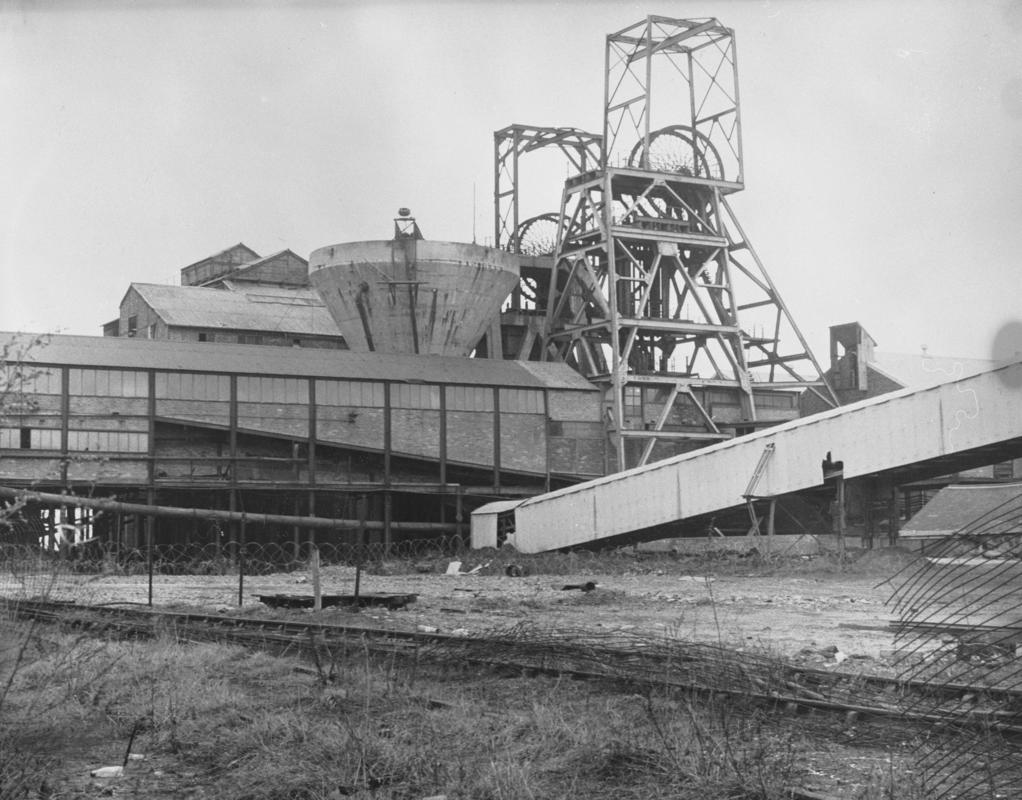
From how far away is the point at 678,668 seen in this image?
360 inches

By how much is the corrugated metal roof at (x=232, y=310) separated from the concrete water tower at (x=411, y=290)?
8789 millimetres

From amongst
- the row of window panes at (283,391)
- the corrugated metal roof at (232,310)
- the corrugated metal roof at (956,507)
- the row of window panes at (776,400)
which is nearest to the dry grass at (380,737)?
the corrugated metal roof at (956,507)

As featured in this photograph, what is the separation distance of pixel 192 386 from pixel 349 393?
478 centimetres

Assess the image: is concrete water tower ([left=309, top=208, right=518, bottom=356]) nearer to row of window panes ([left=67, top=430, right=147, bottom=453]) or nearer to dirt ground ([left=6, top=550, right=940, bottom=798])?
row of window panes ([left=67, top=430, right=147, bottom=453])

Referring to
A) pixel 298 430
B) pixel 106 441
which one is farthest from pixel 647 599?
pixel 106 441

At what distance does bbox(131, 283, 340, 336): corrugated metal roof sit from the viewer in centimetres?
5525

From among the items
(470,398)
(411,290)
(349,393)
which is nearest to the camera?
(349,393)

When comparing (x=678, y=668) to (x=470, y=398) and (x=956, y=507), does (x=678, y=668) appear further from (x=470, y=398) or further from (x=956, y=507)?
(x=470, y=398)

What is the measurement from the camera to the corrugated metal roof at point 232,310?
181ft

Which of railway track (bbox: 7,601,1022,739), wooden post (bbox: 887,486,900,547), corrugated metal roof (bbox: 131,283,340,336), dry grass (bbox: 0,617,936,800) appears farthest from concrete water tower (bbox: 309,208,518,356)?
dry grass (bbox: 0,617,936,800)

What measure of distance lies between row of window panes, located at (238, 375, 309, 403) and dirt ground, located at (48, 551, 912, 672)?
7.25 metres

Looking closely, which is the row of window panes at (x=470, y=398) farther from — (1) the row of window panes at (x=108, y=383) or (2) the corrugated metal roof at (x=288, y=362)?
(1) the row of window panes at (x=108, y=383)

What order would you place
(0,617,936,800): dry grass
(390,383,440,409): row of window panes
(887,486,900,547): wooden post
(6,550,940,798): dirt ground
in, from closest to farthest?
(0,617,936,800): dry grass < (6,550,940,798): dirt ground < (887,486,900,547): wooden post < (390,383,440,409): row of window panes

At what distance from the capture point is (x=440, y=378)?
1658 inches
